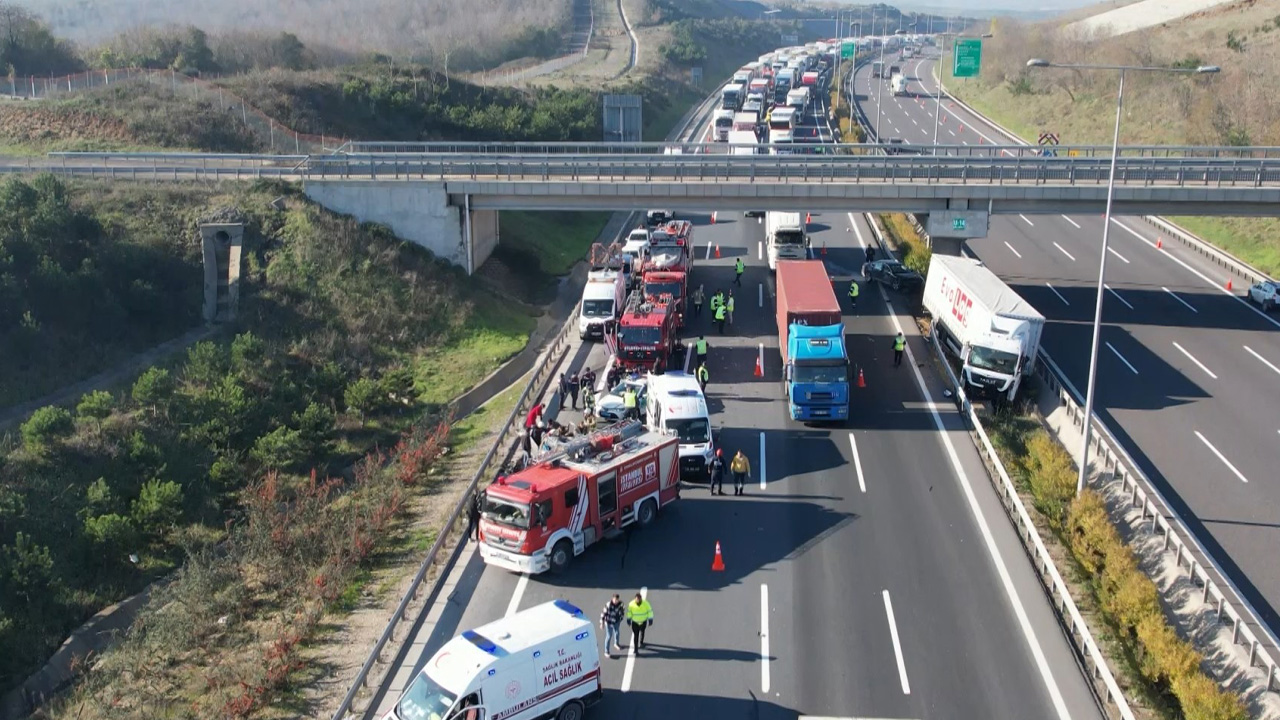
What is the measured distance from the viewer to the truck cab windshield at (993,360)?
34125 millimetres

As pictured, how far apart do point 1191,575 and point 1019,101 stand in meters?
90.6

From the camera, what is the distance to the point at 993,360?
3444 centimetres

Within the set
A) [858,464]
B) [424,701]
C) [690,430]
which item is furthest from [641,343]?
[424,701]

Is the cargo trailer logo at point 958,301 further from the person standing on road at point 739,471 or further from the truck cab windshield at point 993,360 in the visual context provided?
the person standing on road at point 739,471

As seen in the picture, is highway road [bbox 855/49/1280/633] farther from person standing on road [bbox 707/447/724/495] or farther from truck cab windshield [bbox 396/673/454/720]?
truck cab windshield [bbox 396/673/454/720]

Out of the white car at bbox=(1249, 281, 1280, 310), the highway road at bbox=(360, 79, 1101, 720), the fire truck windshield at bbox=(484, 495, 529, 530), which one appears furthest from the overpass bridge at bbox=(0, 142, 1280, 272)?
the fire truck windshield at bbox=(484, 495, 529, 530)

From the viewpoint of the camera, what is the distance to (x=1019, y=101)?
104 m

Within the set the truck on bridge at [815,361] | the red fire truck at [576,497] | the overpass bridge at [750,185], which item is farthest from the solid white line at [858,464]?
the overpass bridge at [750,185]

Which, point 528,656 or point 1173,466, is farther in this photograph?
point 1173,466

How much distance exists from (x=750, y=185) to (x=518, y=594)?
2688 cm

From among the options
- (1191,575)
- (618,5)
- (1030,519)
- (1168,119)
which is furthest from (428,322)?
(618,5)

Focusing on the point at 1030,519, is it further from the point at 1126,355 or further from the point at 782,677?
the point at 1126,355

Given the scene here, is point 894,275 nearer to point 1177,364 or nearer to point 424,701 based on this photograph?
point 1177,364

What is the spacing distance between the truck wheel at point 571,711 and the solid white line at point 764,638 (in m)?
3.42
